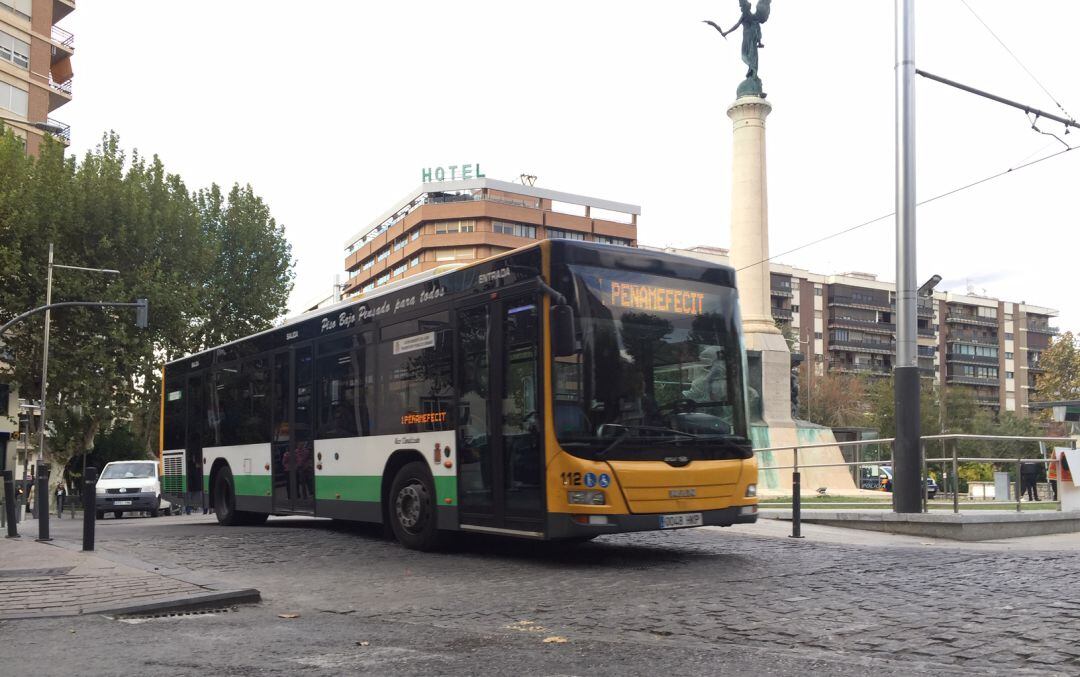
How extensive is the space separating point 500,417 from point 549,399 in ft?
2.65

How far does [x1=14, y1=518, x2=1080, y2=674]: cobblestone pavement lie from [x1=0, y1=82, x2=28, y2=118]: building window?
4243 centimetres

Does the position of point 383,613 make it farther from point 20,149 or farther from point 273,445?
point 20,149

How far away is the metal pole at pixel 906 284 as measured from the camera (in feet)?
45.7

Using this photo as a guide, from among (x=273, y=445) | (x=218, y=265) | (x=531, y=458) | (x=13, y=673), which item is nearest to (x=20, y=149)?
(x=218, y=265)

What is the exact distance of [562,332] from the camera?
9141 mm

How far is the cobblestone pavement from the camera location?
5.73 meters

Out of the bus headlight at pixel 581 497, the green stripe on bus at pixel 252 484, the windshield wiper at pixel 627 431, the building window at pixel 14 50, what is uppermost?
the building window at pixel 14 50

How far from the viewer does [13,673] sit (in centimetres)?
519

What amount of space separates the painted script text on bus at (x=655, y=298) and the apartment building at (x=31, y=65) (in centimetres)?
4465

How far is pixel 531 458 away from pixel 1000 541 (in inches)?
287

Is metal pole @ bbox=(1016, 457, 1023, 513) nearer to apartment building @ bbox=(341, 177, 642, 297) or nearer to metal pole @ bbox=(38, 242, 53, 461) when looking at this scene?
metal pole @ bbox=(38, 242, 53, 461)

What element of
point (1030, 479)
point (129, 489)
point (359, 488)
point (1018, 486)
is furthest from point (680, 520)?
point (129, 489)

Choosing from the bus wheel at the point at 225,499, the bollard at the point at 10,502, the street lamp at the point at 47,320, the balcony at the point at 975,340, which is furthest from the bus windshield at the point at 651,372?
the balcony at the point at 975,340

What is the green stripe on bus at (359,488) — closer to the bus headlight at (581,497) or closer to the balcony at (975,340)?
the bus headlight at (581,497)
